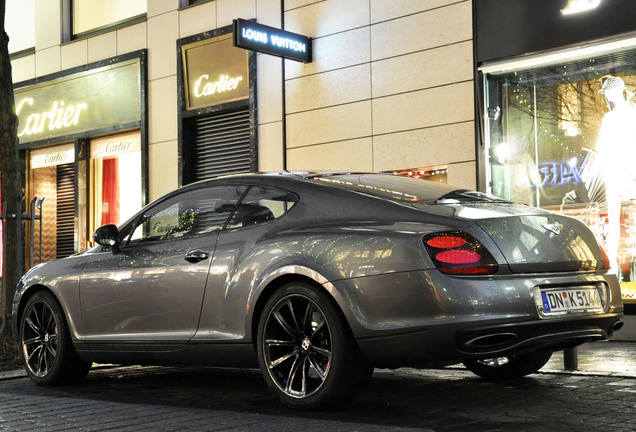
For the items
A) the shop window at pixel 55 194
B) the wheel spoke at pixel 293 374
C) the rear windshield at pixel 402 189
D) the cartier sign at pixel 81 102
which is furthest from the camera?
the shop window at pixel 55 194

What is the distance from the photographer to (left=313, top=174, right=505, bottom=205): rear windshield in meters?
5.39

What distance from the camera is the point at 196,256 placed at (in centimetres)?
590

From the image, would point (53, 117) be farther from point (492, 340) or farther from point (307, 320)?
point (492, 340)

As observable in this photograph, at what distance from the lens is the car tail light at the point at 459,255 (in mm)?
4793

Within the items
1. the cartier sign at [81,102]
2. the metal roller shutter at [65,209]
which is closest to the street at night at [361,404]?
the cartier sign at [81,102]

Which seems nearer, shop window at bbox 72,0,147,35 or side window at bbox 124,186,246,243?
side window at bbox 124,186,246,243

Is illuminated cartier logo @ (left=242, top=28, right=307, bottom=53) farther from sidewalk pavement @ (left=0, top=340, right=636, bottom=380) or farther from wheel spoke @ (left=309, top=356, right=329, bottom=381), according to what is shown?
wheel spoke @ (left=309, top=356, right=329, bottom=381)

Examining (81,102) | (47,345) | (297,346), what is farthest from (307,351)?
(81,102)

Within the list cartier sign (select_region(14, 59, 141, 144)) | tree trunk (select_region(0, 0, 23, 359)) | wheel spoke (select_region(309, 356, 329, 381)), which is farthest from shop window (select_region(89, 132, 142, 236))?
wheel spoke (select_region(309, 356, 329, 381))

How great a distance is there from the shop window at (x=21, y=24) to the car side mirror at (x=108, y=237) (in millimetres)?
13266

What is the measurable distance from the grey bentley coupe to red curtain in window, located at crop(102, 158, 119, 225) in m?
10.7

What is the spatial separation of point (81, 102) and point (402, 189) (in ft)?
42.1

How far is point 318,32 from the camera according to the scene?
44.6 feet

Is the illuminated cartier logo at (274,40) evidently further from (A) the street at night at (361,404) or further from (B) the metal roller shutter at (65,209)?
(B) the metal roller shutter at (65,209)
